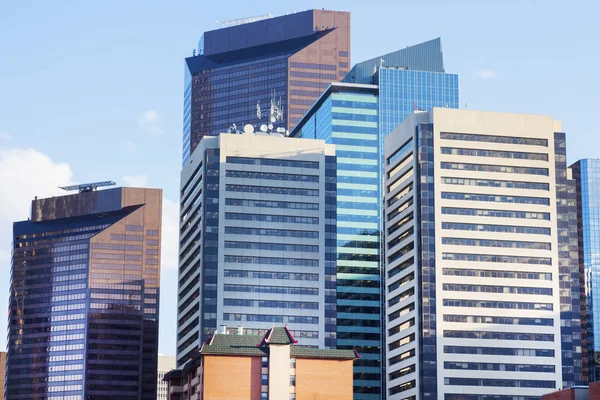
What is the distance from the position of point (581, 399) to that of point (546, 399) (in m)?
16.3

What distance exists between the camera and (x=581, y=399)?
179375 millimetres

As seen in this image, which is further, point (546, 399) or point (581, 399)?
point (546, 399)

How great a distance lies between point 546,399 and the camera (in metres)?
195
